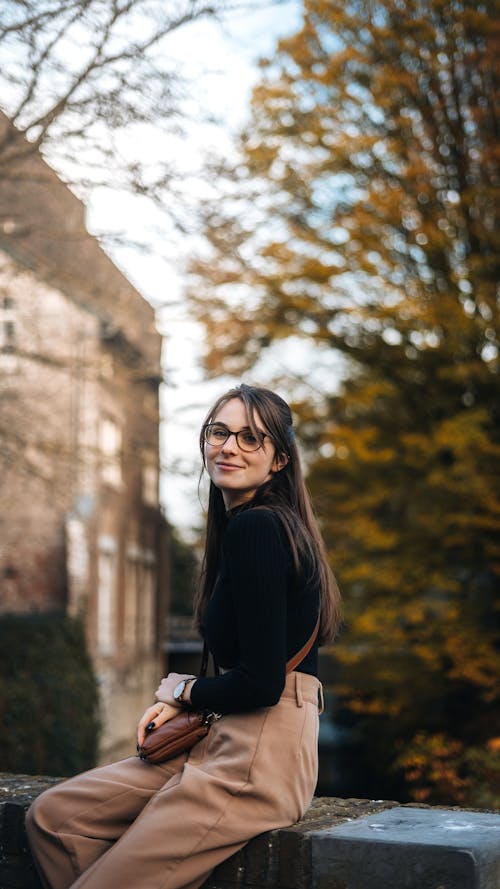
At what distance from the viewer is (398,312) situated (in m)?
13.3

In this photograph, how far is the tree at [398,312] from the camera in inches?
507

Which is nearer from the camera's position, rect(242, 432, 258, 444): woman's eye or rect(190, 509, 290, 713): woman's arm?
rect(190, 509, 290, 713): woman's arm

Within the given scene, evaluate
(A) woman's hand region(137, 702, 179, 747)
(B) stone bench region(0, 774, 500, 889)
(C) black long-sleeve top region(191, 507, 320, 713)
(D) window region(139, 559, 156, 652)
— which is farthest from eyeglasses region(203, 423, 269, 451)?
(D) window region(139, 559, 156, 652)

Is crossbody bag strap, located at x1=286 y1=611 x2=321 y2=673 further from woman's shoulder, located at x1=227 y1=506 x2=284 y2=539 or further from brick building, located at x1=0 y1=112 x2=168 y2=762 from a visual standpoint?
brick building, located at x1=0 y1=112 x2=168 y2=762

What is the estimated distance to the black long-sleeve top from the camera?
2.90 m

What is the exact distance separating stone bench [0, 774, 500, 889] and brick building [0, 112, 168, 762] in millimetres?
6082

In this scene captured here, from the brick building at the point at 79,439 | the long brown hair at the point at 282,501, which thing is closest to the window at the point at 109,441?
the brick building at the point at 79,439

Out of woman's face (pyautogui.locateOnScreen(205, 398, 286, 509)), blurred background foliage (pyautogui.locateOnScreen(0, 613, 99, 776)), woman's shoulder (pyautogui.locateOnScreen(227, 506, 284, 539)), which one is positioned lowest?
blurred background foliage (pyautogui.locateOnScreen(0, 613, 99, 776))

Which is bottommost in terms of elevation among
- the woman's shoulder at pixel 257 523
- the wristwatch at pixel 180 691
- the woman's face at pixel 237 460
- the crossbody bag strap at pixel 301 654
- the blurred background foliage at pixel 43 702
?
the blurred background foliage at pixel 43 702

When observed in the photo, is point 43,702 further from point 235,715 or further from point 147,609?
point 147,609

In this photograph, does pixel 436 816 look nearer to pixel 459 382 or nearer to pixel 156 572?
pixel 459 382

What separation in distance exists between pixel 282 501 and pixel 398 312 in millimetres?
10427

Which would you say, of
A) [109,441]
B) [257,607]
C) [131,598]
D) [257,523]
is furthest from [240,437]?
[131,598]

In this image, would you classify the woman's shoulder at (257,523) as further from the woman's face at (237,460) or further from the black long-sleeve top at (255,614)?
the woman's face at (237,460)
